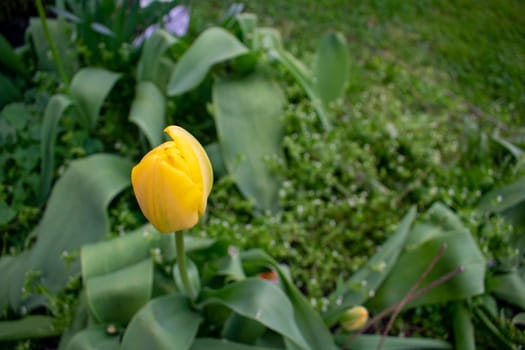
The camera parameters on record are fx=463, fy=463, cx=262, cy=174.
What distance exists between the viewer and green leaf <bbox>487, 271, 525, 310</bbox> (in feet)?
5.03

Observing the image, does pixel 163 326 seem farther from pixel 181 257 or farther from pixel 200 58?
pixel 200 58

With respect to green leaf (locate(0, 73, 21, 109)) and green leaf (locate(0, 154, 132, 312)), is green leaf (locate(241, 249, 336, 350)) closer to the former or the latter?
green leaf (locate(0, 154, 132, 312))

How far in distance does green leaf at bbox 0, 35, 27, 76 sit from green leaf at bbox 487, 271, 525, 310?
209 centimetres

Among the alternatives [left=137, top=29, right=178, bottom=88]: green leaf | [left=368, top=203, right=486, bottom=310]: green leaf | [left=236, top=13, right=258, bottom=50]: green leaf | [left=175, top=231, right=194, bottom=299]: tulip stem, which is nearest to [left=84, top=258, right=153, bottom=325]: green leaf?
[left=175, top=231, right=194, bottom=299]: tulip stem

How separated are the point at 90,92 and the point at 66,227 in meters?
0.56

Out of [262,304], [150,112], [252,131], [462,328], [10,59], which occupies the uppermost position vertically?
[10,59]

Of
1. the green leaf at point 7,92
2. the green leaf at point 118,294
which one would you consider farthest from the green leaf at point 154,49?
the green leaf at point 118,294

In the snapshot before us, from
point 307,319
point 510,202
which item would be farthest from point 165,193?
point 510,202

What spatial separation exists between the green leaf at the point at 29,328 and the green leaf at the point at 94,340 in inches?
10.3

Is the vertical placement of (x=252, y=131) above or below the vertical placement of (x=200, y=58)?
below

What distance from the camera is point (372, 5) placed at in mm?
3330

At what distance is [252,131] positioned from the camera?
75.8 inches

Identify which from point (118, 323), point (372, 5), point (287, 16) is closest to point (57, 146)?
point (118, 323)

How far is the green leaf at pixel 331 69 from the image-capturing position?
7.24 ft
